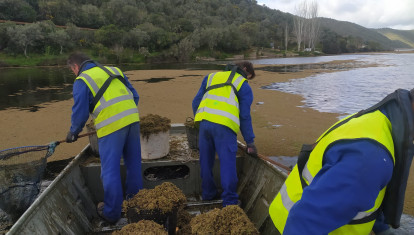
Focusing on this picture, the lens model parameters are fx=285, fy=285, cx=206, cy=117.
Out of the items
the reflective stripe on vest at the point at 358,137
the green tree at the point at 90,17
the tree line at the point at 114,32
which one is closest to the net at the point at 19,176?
the reflective stripe on vest at the point at 358,137

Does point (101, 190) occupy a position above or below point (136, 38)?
below

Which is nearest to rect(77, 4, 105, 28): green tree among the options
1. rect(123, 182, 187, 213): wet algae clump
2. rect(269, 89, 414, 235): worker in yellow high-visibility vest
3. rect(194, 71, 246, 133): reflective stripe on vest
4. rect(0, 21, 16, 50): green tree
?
rect(0, 21, 16, 50): green tree

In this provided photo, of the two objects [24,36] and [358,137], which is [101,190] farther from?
[24,36]

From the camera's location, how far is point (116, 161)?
11.1ft

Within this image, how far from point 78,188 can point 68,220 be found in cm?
67

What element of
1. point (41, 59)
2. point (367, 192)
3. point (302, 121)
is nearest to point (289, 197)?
point (367, 192)

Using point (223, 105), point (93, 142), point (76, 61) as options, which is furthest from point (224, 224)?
point (93, 142)

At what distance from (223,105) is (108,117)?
1.40 m

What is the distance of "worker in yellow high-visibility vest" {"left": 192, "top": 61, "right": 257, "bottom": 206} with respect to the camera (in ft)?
11.8

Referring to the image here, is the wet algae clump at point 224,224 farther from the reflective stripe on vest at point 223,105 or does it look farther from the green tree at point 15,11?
the green tree at point 15,11

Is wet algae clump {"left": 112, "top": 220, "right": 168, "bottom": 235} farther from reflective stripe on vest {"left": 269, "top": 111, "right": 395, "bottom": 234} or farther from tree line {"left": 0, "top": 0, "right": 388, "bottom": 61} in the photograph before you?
tree line {"left": 0, "top": 0, "right": 388, "bottom": 61}

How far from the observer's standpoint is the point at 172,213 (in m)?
2.93

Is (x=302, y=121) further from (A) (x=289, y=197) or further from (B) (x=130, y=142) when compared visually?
(A) (x=289, y=197)

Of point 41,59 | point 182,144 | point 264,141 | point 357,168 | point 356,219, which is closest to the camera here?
point 357,168
